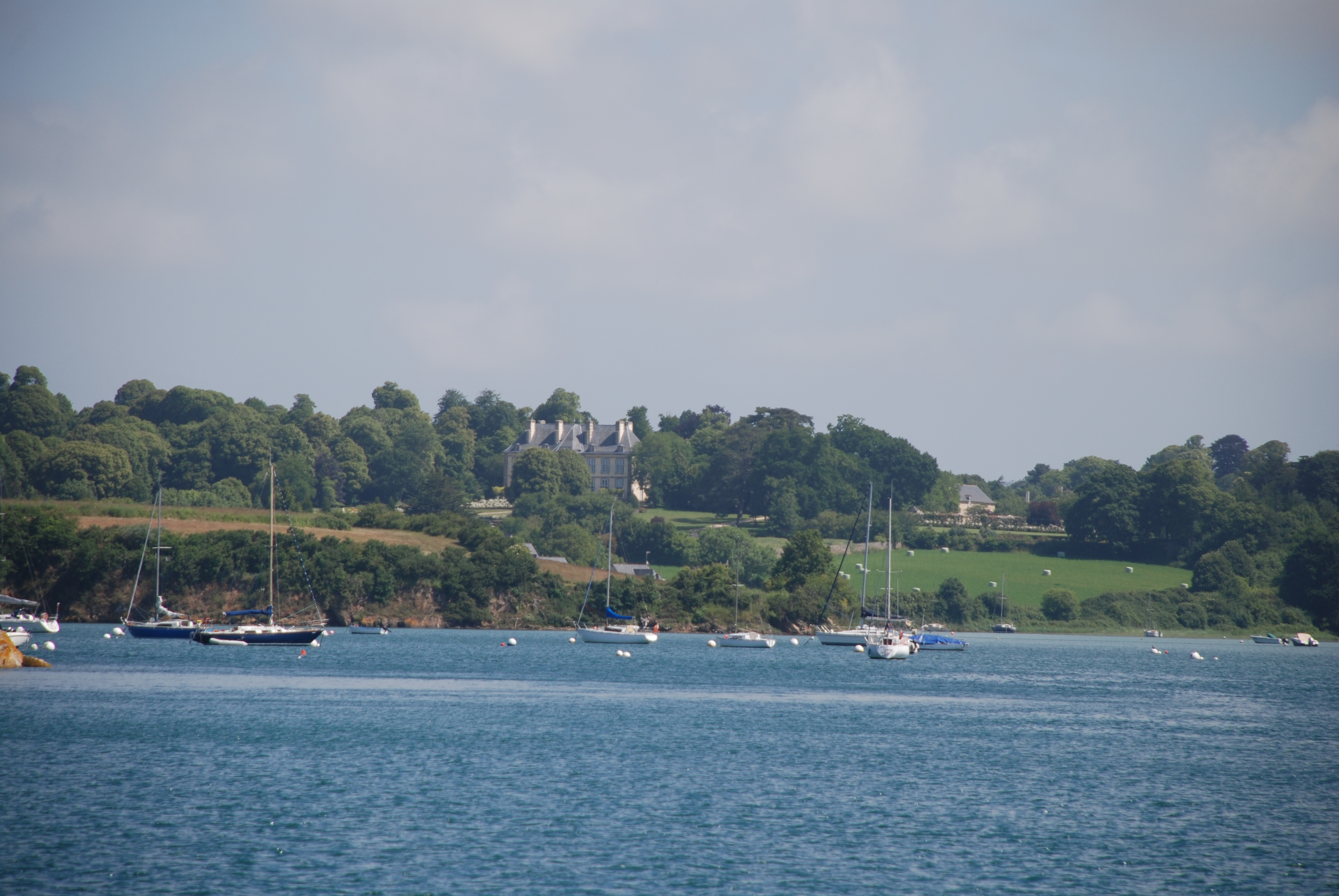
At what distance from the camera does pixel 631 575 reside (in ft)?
447

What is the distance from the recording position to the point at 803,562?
139 m

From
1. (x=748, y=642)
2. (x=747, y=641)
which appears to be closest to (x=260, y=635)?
(x=747, y=641)

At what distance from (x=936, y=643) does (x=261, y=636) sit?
6306cm

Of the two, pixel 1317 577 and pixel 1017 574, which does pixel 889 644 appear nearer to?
pixel 1017 574

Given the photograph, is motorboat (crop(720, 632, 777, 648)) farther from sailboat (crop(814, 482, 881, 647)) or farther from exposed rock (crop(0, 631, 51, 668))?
exposed rock (crop(0, 631, 51, 668))

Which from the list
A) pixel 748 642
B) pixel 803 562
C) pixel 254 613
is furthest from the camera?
pixel 803 562

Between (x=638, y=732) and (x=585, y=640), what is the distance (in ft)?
215

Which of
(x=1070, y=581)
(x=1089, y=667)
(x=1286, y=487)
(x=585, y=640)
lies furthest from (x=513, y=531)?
(x=1286, y=487)

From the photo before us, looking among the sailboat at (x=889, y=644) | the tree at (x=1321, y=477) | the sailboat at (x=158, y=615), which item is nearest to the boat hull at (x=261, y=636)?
the sailboat at (x=158, y=615)

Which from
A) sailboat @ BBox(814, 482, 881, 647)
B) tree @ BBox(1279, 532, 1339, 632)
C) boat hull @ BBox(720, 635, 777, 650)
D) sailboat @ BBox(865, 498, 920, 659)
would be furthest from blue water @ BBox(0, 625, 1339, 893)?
tree @ BBox(1279, 532, 1339, 632)

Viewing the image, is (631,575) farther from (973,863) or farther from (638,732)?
(973,863)

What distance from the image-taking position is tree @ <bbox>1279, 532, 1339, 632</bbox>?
516 ft

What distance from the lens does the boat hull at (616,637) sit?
111438mm

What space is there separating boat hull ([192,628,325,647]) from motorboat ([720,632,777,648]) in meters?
37.9
